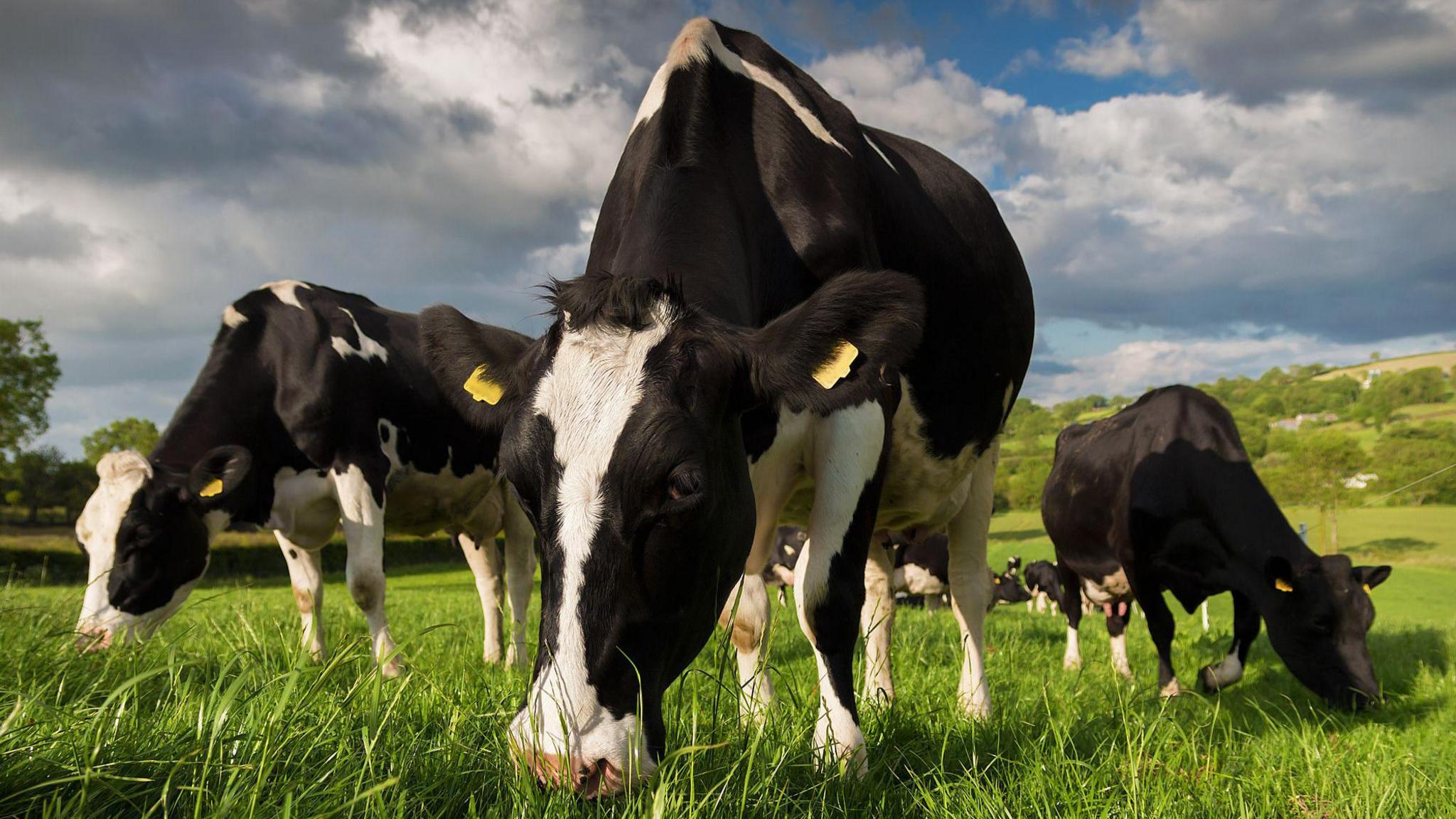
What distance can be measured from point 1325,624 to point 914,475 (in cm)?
404

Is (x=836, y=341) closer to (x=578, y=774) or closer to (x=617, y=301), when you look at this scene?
(x=617, y=301)

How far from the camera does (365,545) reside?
6.53m

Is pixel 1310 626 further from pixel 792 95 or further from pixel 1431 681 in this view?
pixel 792 95

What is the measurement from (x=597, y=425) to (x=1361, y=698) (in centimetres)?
626

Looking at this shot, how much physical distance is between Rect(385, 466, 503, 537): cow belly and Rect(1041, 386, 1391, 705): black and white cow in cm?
549

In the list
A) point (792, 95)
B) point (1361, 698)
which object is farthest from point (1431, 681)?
point (792, 95)

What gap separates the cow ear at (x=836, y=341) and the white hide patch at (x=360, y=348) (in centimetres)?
539

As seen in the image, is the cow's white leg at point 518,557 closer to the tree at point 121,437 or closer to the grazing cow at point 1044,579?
the grazing cow at point 1044,579

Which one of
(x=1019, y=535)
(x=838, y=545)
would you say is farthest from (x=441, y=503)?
(x=1019, y=535)

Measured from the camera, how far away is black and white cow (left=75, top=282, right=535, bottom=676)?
6.05 metres

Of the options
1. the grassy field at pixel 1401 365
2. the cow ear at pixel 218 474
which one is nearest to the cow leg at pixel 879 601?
the cow ear at pixel 218 474

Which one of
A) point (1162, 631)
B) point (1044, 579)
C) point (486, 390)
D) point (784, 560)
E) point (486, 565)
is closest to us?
point (486, 390)

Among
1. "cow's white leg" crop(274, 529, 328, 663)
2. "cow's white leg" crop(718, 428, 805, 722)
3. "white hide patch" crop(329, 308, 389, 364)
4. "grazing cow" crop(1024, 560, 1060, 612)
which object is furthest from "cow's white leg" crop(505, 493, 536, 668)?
"grazing cow" crop(1024, 560, 1060, 612)

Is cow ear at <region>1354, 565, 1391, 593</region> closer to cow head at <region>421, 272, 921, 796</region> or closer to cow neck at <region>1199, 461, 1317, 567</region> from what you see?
cow neck at <region>1199, 461, 1317, 567</region>
